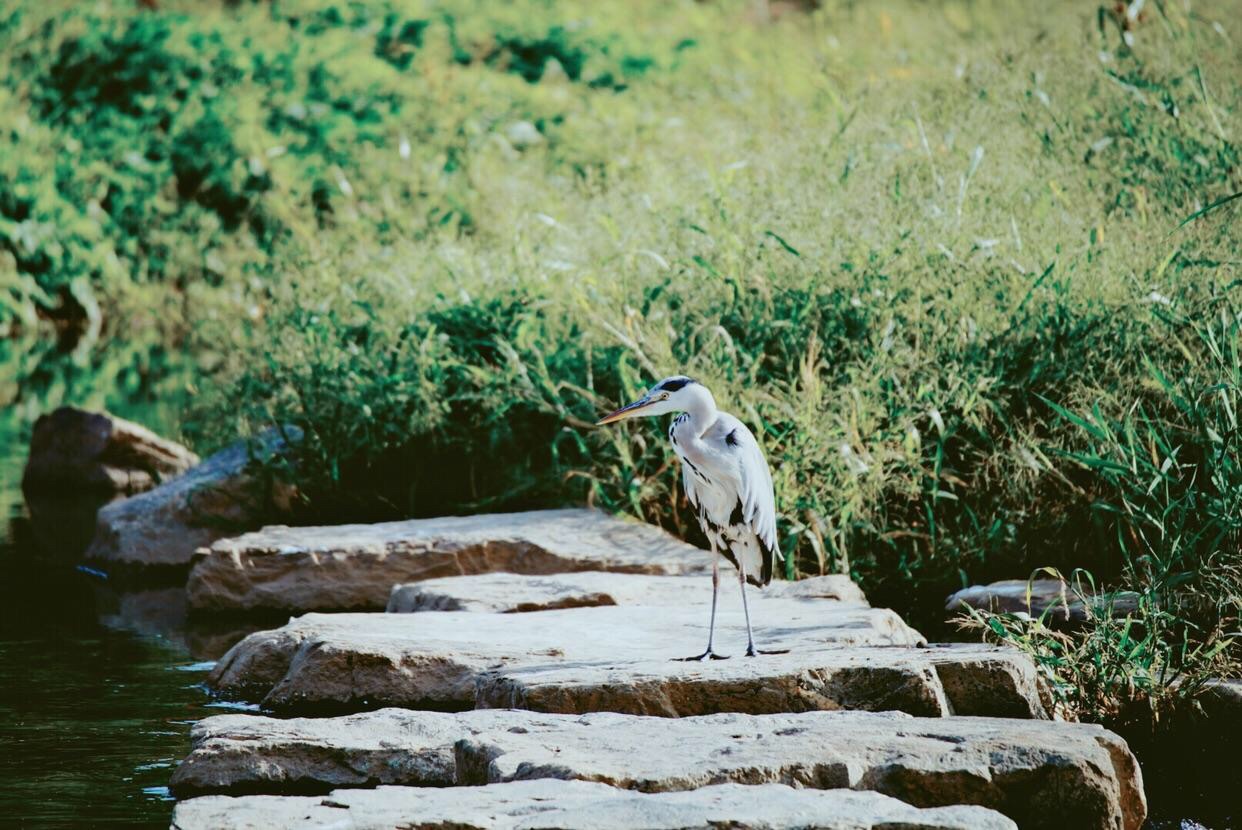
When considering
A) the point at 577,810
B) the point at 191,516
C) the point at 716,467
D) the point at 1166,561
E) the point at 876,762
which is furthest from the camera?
the point at 191,516

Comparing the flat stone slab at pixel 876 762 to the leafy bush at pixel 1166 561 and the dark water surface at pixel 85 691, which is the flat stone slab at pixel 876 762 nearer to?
the leafy bush at pixel 1166 561

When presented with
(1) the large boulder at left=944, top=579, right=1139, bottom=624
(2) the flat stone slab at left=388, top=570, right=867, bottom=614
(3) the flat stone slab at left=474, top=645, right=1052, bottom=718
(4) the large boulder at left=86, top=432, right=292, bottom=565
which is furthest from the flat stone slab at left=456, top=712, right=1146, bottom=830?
(4) the large boulder at left=86, top=432, right=292, bottom=565

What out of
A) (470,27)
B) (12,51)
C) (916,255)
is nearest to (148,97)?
(12,51)

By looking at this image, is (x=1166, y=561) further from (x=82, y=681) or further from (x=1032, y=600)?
(x=82, y=681)

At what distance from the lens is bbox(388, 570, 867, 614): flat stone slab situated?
4.91 meters

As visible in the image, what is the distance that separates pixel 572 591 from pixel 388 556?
0.94 meters

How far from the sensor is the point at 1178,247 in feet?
19.1

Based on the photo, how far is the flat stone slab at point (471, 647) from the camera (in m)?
4.18

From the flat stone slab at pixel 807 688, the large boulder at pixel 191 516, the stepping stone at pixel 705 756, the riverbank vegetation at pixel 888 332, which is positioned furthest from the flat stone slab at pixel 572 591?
the large boulder at pixel 191 516

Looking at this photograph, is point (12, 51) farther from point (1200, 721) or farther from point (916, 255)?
point (1200, 721)

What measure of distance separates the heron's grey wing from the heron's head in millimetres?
153

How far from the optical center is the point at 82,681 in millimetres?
4855

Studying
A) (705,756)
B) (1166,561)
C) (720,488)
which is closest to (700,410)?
(720,488)

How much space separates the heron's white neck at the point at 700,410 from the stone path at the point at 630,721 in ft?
1.92
